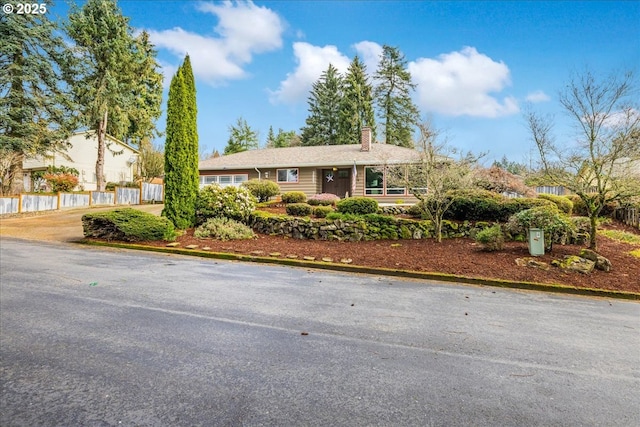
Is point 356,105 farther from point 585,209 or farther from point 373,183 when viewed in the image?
point 585,209

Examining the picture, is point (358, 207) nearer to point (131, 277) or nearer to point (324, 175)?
point (131, 277)

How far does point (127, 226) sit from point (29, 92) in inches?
646

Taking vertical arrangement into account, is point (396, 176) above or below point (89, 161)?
below

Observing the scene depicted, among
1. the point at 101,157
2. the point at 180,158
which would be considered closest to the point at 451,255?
the point at 180,158

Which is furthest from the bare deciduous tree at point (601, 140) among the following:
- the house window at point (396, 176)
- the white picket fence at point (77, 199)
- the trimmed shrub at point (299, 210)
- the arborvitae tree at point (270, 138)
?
the arborvitae tree at point (270, 138)

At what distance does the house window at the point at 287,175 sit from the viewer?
73.2 ft

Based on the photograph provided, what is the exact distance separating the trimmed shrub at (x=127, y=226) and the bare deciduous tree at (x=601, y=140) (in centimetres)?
1086

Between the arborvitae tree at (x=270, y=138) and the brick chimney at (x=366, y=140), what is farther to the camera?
the arborvitae tree at (x=270, y=138)

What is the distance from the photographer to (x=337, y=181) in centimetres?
2197

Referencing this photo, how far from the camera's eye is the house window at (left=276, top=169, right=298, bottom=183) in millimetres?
22312

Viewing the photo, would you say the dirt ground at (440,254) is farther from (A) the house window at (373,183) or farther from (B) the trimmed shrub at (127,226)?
(A) the house window at (373,183)

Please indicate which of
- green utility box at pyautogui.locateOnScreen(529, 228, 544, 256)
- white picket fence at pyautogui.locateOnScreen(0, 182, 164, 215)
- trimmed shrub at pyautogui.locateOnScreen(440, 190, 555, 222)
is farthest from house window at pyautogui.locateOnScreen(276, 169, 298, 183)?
green utility box at pyautogui.locateOnScreen(529, 228, 544, 256)

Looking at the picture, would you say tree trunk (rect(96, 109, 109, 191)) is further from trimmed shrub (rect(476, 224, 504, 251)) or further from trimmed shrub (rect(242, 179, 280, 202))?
trimmed shrub (rect(476, 224, 504, 251))

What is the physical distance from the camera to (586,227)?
A: 31.2ft
